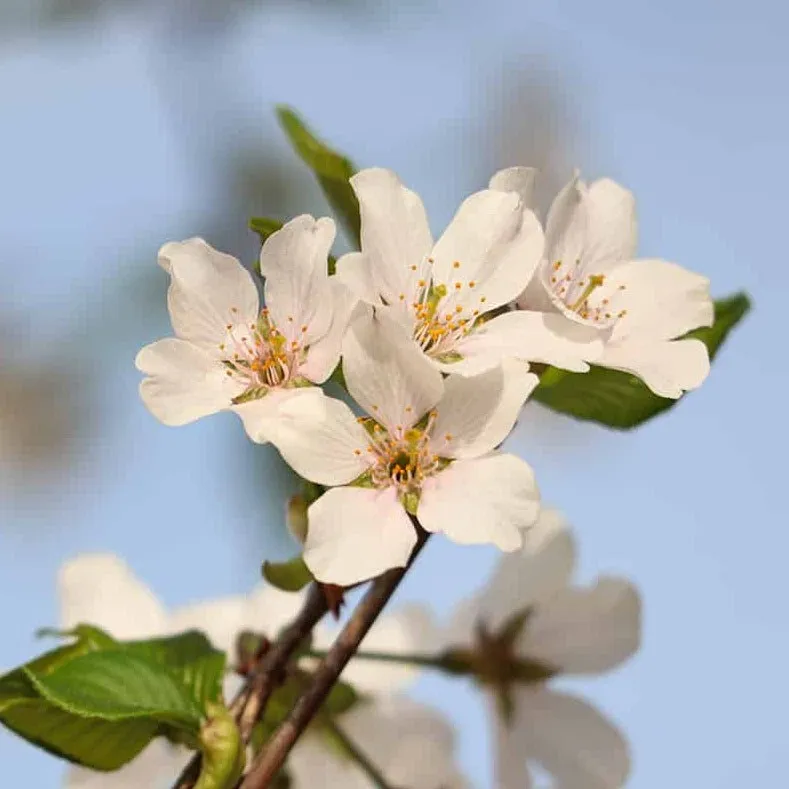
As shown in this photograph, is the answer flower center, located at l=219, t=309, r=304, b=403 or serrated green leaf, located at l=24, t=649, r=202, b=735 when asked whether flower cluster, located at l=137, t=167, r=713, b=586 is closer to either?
flower center, located at l=219, t=309, r=304, b=403

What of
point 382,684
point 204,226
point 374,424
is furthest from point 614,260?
point 204,226

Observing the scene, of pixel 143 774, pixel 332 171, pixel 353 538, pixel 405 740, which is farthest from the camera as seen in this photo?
pixel 405 740

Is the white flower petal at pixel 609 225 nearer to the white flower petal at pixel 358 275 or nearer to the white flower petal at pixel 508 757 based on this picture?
the white flower petal at pixel 358 275

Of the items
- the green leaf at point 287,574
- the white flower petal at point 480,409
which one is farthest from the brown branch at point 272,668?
the white flower petal at point 480,409

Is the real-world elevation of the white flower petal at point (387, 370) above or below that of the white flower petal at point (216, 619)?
above

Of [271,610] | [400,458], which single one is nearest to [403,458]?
[400,458]

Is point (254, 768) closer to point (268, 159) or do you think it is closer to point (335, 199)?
point (335, 199)

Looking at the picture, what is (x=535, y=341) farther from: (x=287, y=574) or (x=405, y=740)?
(x=405, y=740)

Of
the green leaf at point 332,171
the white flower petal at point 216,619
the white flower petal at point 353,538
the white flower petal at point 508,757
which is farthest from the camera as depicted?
the white flower petal at point 216,619
